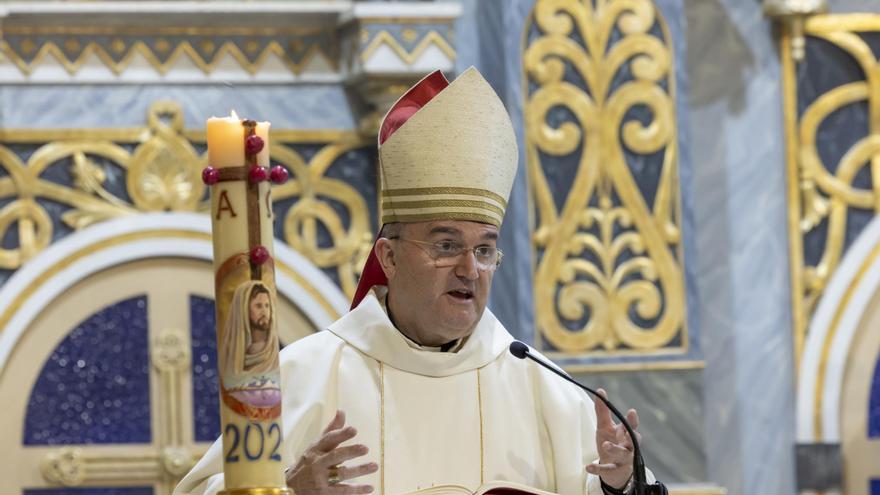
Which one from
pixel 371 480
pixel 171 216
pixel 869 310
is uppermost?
pixel 171 216

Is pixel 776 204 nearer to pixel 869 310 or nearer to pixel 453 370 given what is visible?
pixel 869 310

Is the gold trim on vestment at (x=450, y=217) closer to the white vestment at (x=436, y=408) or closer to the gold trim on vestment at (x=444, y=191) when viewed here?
the gold trim on vestment at (x=444, y=191)

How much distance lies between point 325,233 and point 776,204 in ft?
5.57

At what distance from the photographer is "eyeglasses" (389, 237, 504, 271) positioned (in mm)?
4059

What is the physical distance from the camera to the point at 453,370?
423 centimetres

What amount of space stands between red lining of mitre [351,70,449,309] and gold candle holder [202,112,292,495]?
1207 millimetres

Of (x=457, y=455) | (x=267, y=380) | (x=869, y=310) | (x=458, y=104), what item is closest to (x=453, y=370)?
(x=457, y=455)

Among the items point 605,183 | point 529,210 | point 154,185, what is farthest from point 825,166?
point 154,185

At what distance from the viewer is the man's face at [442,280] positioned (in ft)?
13.3

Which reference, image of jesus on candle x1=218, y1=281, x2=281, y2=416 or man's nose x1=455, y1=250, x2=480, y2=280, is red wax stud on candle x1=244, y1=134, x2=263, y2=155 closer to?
image of jesus on candle x1=218, y1=281, x2=281, y2=416

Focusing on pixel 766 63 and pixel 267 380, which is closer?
pixel 267 380

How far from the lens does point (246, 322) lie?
3.02m

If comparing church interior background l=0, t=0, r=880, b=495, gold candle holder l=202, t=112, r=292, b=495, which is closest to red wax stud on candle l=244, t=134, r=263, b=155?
gold candle holder l=202, t=112, r=292, b=495

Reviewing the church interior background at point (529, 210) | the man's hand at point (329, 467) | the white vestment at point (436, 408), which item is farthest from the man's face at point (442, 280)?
the church interior background at point (529, 210)
